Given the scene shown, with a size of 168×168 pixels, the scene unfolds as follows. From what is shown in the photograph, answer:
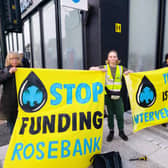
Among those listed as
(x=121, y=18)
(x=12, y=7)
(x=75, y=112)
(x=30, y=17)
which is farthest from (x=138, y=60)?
(x=30, y=17)

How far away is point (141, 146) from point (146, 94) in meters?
0.88

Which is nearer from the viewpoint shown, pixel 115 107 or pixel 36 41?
pixel 115 107

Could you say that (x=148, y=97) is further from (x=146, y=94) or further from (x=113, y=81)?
(x=113, y=81)

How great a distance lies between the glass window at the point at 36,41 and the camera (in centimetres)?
649

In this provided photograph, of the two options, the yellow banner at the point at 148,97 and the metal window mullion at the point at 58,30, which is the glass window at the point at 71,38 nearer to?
the metal window mullion at the point at 58,30

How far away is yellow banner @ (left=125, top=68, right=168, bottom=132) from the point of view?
8.16 ft

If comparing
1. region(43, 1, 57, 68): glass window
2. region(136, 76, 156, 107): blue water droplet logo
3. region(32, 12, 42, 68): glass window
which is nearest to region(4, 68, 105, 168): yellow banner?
region(136, 76, 156, 107): blue water droplet logo

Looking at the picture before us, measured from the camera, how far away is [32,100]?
172 cm

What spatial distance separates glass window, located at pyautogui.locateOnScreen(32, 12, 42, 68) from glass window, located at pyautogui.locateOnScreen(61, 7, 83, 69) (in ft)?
7.39

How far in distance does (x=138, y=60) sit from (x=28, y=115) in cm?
358

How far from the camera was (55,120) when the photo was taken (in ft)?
5.89

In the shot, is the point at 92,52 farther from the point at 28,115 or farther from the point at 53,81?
the point at 28,115

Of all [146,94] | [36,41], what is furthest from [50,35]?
[146,94]

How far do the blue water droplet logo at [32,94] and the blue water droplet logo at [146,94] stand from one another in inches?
63.6
